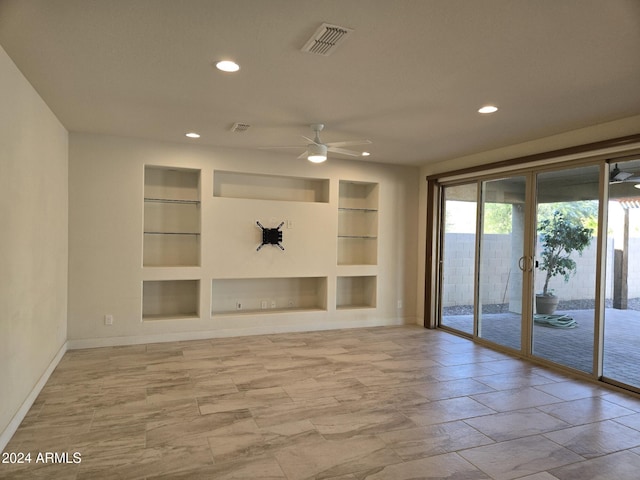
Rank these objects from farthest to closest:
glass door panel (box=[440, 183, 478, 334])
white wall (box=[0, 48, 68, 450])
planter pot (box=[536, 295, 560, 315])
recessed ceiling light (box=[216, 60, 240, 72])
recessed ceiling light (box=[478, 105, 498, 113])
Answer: glass door panel (box=[440, 183, 478, 334])
planter pot (box=[536, 295, 560, 315])
recessed ceiling light (box=[478, 105, 498, 113])
recessed ceiling light (box=[216, 60, 240, 72])
white wall (box=[0, 48, 68, 450])

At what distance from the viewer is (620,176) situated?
412cm

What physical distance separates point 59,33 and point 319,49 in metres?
1.54

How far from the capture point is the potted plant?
451 cm

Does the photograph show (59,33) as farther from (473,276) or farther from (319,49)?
(473,276)

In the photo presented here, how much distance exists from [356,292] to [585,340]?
3.31 meters

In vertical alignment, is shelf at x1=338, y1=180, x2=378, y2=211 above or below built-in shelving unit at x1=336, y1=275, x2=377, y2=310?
above

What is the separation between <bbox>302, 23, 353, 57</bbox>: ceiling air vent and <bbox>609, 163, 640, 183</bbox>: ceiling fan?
3274 millimetres

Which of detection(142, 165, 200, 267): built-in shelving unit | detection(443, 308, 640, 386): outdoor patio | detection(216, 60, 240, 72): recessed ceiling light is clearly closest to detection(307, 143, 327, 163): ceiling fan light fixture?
detection(216, 60, 240, 72): recessed ceiling light

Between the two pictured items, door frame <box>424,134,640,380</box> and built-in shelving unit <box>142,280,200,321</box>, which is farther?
built-in shelving unit <box>142,280,200,321</box>

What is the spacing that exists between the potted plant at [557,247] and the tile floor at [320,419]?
2.63 feet

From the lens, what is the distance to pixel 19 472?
2.46 metres

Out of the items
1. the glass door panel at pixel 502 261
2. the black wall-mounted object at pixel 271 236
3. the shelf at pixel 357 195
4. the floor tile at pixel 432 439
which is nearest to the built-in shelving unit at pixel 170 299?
the black wall-mounted object at pixel 271 236

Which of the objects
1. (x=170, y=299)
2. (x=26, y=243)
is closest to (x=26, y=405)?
(x=26, y=243)

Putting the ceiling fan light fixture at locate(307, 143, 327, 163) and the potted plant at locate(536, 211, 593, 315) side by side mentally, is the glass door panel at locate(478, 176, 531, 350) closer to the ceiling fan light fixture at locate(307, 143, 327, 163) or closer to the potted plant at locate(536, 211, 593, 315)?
the potted plant at locate(536, 211, 593, 315)
